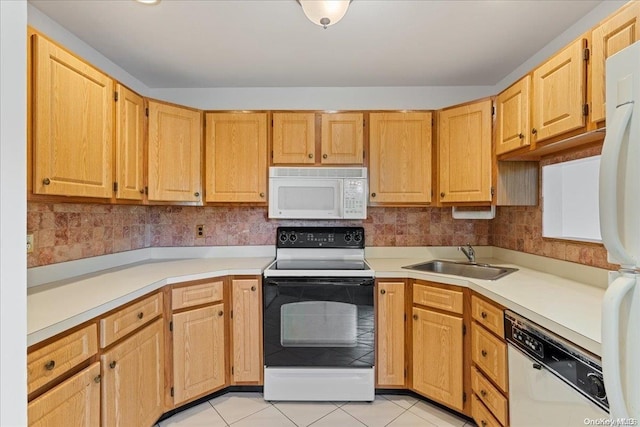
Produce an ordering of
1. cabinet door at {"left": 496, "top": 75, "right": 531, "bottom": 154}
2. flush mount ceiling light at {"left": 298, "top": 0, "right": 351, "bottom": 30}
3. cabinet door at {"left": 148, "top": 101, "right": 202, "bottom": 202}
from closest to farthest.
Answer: flush mount ceiling light at {"left": 298, "top": 0, "right": 351, "bottom": 30} → cabinet door at {"left": 496, "top": 75, "right": 531, "bottom": 154} → cabinet door at {"left": 148, "top": 101, "right": 202, "bottom": 202}

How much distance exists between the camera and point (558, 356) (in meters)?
1.15

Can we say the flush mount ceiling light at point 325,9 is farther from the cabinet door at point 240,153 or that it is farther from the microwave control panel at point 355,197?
the microwave control panel at point 355,197

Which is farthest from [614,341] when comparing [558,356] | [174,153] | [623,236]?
[174,153]

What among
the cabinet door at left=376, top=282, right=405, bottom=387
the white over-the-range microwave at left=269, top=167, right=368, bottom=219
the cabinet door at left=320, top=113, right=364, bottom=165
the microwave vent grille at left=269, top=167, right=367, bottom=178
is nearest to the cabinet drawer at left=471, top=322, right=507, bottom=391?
the cabinet door at left=376, top=282, right=405, bottom=387

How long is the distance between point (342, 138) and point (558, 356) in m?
1.87

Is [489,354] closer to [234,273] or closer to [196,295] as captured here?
[234,273]

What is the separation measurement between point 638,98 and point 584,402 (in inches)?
36.0

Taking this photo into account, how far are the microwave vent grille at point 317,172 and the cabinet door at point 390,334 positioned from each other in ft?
2.79

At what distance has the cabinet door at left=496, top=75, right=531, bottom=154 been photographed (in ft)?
5.90

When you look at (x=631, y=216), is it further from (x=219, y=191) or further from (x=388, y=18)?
(x=219, y=191)

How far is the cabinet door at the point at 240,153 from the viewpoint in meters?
2.51

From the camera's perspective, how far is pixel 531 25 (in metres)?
1.85

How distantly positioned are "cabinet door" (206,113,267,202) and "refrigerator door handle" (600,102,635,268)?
2085mm

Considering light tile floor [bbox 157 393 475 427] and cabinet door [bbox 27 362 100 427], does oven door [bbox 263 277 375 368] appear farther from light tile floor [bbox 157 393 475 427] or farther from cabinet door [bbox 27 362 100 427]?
cabinet door [bbox 27 362 100 427]
